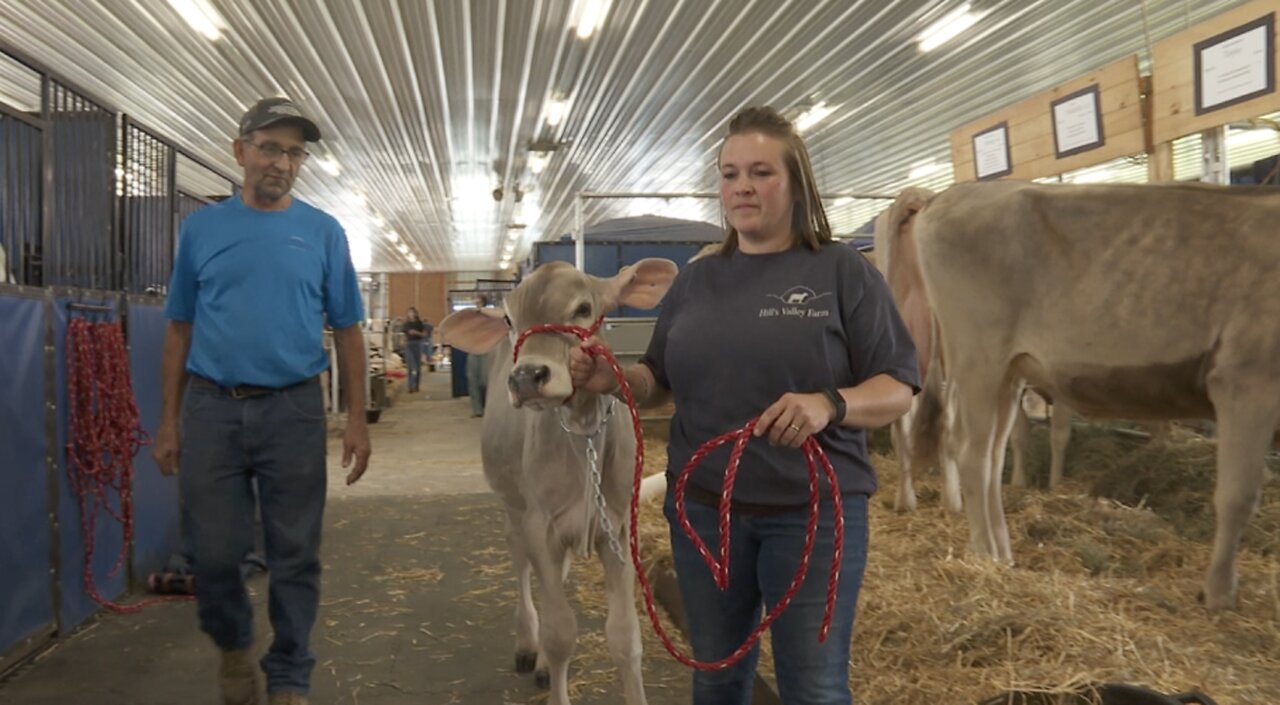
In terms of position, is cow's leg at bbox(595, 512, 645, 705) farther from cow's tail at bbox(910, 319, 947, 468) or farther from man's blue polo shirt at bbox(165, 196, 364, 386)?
cow's tail at bbox(910, 319, 947, 468)

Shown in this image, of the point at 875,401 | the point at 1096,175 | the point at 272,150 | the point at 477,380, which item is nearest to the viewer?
the point at 875,401

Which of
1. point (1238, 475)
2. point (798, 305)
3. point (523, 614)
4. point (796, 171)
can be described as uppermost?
point (796, 171)

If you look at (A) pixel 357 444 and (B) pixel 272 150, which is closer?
(B) pixel 272 150

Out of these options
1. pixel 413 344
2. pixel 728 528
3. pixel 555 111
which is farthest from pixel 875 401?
pixel 413 344

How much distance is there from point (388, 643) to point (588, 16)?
675cm

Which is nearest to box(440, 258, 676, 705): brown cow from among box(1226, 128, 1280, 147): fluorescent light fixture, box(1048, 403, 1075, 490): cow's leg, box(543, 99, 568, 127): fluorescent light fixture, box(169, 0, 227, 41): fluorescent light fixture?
box(1048, 403, 1075, 490): cow's leg

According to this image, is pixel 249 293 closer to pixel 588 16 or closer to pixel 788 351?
pixel 788 351

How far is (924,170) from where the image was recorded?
629 inches

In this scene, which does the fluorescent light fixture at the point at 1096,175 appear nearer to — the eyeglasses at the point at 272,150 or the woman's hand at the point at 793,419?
the eyeglasses at the point at 272,150

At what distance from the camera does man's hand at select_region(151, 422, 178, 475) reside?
9.69 feet

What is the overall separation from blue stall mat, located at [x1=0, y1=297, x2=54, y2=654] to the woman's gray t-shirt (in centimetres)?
309

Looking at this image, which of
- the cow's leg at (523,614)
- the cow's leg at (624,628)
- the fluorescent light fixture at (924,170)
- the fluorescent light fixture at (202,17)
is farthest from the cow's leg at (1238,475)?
the fluorescent light fixture at (924,170)

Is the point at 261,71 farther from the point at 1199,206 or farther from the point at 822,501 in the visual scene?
the point at 822,501

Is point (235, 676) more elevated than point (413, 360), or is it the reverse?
point (413, 360)
